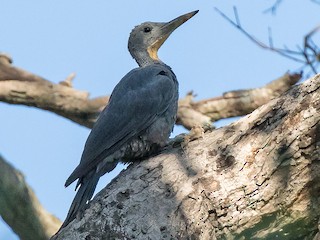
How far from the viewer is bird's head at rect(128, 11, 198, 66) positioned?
741 centimetres

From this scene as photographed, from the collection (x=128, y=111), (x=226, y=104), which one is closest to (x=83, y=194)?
(x=128, y=111)

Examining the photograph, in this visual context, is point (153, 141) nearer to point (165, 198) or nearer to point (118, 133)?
point (118, 133)

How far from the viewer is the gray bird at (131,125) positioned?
532 cm

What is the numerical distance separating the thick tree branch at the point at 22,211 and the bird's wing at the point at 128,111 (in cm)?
84

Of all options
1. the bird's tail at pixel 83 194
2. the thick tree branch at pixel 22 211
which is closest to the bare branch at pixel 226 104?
the thick tree branch at pixel 22 211

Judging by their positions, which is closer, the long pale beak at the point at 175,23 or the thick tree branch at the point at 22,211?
the thick tree branch at the point at 22,211

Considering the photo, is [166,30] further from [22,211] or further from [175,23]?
[22,211]

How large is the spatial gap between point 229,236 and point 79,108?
4.00 meters

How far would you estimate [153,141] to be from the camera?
5746mm

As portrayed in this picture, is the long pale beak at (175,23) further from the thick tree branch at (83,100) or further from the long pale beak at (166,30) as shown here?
the thick tree branch at (83,100)

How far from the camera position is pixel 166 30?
295 inches

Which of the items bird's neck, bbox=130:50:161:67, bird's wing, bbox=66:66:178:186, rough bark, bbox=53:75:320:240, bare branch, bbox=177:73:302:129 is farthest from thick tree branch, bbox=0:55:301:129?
rough bark, bbox=53:75:320:240

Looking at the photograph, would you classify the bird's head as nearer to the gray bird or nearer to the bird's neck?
the bird's neck

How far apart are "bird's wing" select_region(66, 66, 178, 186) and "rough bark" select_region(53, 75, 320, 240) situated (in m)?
0.86
